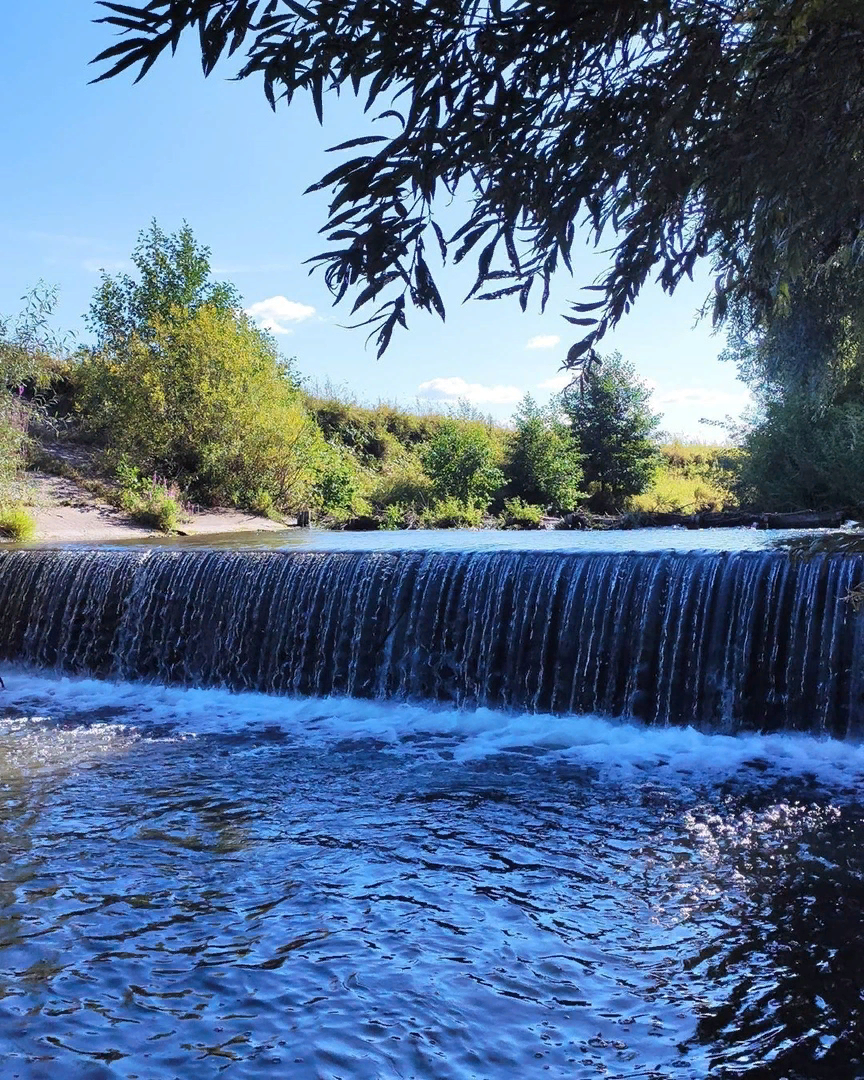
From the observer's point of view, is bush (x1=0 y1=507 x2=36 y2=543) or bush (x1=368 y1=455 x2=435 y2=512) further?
bush (x1=368 y1=455 x2=435 y2=512)

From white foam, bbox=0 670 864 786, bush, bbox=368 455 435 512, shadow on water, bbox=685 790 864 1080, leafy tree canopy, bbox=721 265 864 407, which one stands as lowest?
white foam, bbox=0 670 864 786

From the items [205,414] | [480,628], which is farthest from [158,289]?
[480,628]

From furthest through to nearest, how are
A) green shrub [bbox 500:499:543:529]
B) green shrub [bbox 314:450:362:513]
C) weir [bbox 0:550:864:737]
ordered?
green shrub [bbox 314:450:362:513] → green shrub [bbox 500:499:543:529] → weir [bbox 0:550:864:737]

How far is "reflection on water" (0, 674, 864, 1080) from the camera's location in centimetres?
287

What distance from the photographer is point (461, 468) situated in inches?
877

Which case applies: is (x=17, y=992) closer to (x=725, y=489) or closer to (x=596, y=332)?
A: (x=596, y=332)

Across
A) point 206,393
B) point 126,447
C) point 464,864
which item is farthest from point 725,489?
point 464,864

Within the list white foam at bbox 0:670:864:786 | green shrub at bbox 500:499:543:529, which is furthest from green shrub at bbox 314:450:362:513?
white foam at bbox 0:670:864:786

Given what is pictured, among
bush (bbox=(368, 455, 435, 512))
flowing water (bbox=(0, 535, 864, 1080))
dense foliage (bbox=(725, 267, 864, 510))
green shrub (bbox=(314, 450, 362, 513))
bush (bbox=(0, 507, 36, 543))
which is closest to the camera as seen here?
flowing water (bbox=(0, 535, 864, 1080))

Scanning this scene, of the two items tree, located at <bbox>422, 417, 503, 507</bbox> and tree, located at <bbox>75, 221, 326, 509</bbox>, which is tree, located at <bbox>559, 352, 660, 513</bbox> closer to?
tree, located at <bbox>422, 417, 503, 507</bbox>

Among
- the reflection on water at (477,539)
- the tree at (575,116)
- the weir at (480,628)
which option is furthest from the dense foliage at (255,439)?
the tree at (575,116)

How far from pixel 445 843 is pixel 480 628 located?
388cm

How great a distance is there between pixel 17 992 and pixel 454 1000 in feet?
4.66

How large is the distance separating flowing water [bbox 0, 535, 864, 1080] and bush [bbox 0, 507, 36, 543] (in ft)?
21.3
